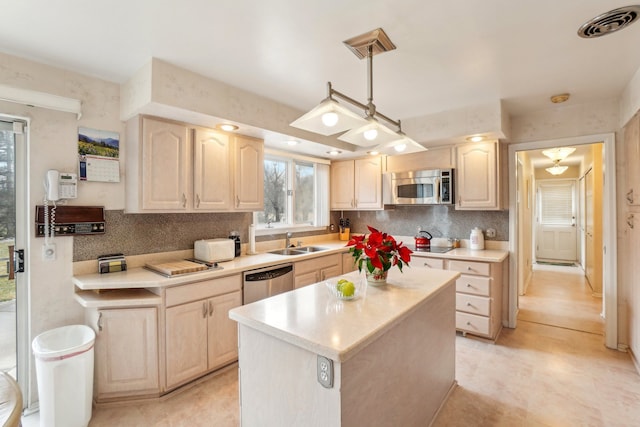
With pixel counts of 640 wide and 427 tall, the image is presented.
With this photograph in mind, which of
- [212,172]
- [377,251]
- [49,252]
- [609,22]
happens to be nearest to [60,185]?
[49,252]

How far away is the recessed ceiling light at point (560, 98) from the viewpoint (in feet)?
9.29

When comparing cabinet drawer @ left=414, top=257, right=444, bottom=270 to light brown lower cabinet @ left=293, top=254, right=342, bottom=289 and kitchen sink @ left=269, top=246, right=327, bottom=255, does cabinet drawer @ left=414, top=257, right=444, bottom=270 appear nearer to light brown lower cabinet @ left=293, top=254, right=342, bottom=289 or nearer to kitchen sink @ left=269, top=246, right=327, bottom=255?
light brown lower cabinet @ left=293, top=254, right=342, bottom=289

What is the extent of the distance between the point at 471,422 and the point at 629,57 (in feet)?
8.96

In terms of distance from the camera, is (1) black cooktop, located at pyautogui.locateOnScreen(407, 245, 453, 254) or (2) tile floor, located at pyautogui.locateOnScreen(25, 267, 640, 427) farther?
(1) black cooktop, located at pyautogui.locateOnScreen(407, 245, 453, 254)

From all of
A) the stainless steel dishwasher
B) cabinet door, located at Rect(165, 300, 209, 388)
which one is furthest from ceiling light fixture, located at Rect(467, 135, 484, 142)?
cabinet door, located at Rect(165, 300, 209, 388)

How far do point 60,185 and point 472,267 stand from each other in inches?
144

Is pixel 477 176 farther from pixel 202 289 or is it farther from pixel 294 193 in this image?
pixel 202 289

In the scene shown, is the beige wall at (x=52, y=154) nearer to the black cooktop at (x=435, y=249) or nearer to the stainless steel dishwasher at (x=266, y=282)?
the stainless steel dishwasher at (x=266, y=282)

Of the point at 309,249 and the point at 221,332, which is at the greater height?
the point at 309,249

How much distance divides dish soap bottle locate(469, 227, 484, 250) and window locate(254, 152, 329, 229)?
6.49 feet

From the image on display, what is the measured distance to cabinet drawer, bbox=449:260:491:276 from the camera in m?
3.11

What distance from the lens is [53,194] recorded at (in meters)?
2.15

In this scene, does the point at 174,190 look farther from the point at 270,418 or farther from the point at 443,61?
the point at 443,61

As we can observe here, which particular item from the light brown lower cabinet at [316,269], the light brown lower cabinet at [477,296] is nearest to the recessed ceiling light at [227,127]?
the light brown lower cabinet at [316,269]
